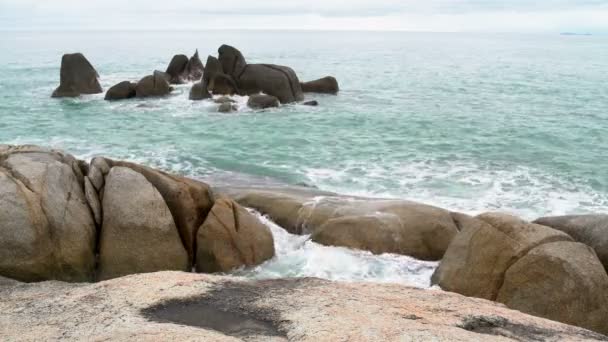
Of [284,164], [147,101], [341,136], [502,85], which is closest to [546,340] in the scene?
[284,164]

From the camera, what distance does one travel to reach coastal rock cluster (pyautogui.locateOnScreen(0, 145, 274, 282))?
34.4ft

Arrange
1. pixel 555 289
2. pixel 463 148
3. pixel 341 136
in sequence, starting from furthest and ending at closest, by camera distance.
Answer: pixel 341 136 → pixel 463 148 → pixel 555 289

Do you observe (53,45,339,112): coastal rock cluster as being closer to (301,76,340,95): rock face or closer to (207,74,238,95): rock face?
(207,74,238,95): rock face

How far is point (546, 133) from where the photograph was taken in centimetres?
3014

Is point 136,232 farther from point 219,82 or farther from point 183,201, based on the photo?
point 219,82

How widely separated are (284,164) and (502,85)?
3550 centimetres

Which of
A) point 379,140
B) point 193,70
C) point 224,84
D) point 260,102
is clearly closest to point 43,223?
point 379,140

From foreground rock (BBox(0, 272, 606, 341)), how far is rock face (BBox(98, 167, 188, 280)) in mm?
2798

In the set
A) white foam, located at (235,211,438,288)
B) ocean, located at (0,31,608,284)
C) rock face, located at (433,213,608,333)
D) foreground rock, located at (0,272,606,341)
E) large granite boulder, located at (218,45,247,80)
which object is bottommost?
ocean, located at (0,31,608,284)

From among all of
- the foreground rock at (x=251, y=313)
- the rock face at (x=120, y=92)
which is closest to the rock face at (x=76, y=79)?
the rock face at (x=120, y=92)

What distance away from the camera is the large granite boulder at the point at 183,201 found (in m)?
12.3

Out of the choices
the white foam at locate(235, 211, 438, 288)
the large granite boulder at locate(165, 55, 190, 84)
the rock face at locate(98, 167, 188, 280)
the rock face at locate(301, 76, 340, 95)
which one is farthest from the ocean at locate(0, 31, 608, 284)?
the rock face at locate(98, 167, 188, 280)

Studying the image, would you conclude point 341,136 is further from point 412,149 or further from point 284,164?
point 284,164

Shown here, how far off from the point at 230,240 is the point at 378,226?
360 centimetres
